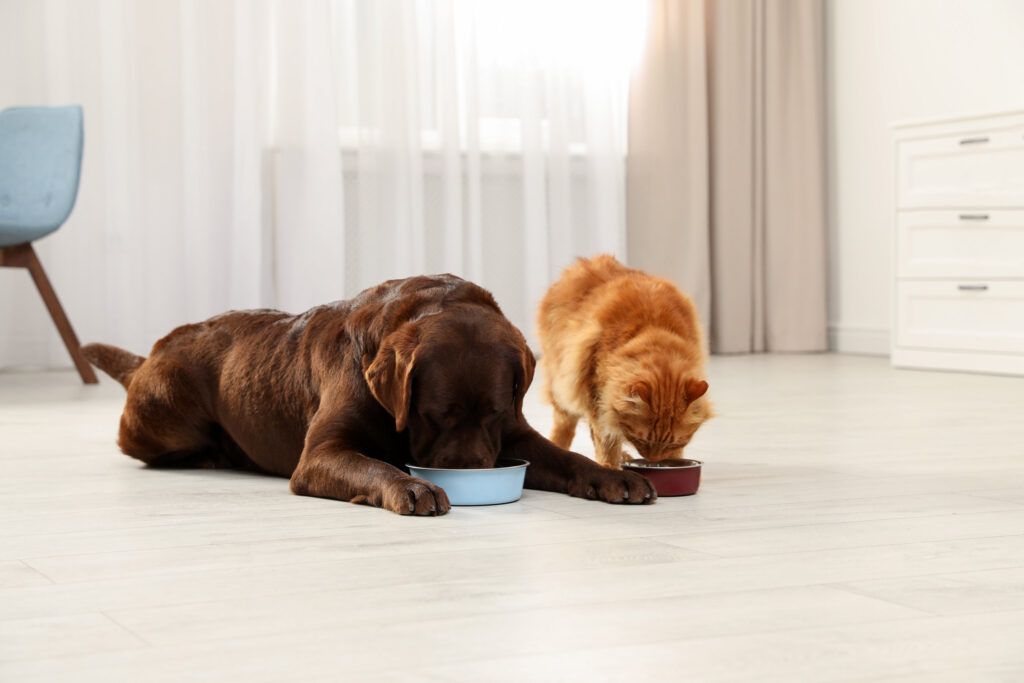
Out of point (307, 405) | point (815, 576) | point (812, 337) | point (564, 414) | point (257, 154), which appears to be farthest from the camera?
point (812, 337)

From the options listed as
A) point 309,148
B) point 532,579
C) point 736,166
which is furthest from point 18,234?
point 736,166

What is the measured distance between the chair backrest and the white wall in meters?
3.28

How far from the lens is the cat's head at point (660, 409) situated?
2.05m

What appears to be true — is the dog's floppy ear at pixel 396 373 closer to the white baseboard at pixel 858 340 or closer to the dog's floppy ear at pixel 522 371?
the dog's floppy ear at pixel 522 371

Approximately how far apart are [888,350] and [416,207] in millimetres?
2310

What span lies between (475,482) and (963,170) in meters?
3.34

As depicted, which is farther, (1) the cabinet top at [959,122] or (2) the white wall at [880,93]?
(2) the white wall at [880,93]

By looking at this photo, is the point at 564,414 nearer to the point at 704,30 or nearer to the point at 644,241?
the point at 644,241

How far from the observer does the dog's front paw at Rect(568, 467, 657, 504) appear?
6.10 feet

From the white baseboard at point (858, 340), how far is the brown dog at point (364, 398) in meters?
3.95

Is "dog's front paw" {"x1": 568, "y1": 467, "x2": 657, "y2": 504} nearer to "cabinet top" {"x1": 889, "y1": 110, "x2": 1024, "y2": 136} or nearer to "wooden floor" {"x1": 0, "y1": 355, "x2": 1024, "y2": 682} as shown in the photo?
"wooden floor" {"x1": 0, "y1": 355, "x2": 1024, "y2": 682}

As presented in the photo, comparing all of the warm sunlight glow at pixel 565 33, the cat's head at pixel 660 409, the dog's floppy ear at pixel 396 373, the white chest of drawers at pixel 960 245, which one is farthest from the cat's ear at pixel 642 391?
the warm sunlight glow at pixel 565 33

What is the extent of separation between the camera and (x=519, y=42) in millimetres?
5387

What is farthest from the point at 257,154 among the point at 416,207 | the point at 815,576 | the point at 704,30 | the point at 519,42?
the point at 815,576
